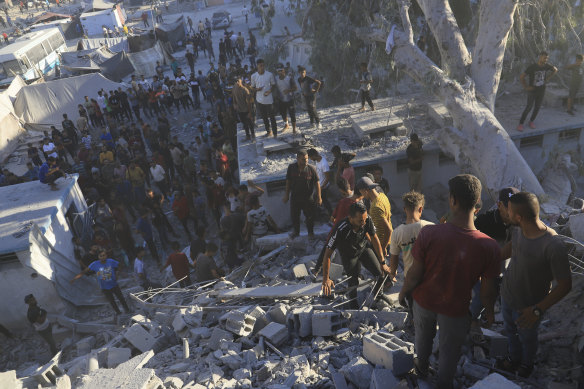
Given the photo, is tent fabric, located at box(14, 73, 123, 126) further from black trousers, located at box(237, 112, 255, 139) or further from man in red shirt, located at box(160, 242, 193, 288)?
man in red shirt, located at box(160, 242, 193, 288)

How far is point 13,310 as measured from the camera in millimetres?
8125

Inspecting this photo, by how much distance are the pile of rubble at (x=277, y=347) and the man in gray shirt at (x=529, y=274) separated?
0.39 meters

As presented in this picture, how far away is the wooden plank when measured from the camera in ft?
17.8

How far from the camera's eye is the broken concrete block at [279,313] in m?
5.11

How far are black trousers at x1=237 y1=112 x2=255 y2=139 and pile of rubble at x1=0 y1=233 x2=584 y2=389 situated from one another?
4308mm

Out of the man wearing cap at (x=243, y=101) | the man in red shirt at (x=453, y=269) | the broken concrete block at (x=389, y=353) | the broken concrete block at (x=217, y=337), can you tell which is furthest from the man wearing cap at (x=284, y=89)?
the man in red shirt at (x=453, y=269)

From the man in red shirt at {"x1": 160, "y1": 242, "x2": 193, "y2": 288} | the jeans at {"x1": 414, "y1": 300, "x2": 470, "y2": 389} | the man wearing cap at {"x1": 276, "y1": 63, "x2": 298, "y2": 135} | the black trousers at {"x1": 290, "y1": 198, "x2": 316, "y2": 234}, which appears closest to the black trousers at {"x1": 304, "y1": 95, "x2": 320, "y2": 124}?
the man wearing cap at {"x1": 276, "y1": 63, "x2": 298, "y2": 135}

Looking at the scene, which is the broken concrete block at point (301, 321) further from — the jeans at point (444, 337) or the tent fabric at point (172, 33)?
the tent fabric at point (172, 33)

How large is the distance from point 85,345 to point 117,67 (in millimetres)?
18919

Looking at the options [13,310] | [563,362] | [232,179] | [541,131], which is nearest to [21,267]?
[13,310]

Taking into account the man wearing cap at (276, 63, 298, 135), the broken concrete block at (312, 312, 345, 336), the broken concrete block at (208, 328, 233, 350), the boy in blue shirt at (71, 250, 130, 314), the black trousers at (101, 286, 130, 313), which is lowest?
the black trousers at (101, 286, 130, 313)

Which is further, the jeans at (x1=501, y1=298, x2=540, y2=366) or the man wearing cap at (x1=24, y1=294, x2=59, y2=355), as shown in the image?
the man wearing cap at (x1=24, y1=294, x2=59, y2=355)

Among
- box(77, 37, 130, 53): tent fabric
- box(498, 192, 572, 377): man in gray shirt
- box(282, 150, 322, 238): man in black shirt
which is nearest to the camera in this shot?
box(498, 192, 572, 377): man in gray shirt

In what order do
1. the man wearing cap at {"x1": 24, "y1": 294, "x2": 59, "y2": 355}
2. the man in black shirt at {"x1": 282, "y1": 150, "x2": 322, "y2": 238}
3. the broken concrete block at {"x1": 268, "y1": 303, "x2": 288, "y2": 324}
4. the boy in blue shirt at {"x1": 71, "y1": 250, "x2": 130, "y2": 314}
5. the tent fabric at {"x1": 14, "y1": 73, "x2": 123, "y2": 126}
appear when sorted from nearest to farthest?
the broken concrete block at {"x1": 268, "y1": 303, "x2": 288, "y2": 324} < the man in black shirt at {"x1": 282, "y1": 150, "x2": 322, "y2": 238} < the man wearing cap at {"x1": 24, "y1": 294, "x2": 59, "y2": 355} < the boy in blue shirt at {"x1": 71, "y1": 250, "x2": 130, "y2": 314} < the tent fabric at {"x1": 14, "y1": 73, "x2": 123, "y2": 126}
